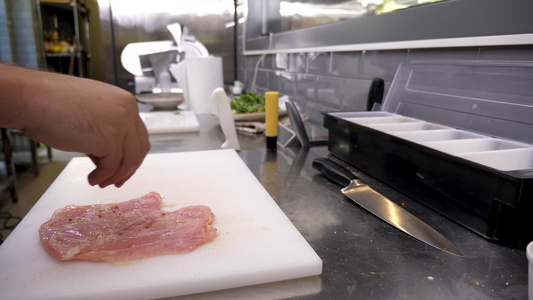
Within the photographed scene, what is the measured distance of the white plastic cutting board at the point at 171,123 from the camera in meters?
1.50

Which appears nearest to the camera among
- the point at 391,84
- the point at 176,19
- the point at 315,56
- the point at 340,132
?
the point at 340,132

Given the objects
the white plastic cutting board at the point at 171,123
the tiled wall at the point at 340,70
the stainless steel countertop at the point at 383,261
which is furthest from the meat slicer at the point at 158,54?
the stainless steel countertop at the point at 383,261

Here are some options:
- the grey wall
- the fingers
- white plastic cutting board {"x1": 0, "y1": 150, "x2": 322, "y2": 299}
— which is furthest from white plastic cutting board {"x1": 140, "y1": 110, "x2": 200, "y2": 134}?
the grey wall

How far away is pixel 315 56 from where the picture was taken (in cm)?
174

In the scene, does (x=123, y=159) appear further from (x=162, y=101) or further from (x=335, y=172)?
(x=162, y=101)

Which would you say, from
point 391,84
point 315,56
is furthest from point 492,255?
point 315,56

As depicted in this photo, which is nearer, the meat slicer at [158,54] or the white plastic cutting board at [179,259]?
the white plastic cutting board at [179,259]

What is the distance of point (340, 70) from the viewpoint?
152 centimetres

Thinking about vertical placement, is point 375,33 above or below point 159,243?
above

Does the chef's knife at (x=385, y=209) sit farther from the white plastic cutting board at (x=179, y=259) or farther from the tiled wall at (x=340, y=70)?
the tiled wall at (x=340, y=70)

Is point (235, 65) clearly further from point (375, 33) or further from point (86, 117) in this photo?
point (86, 117)

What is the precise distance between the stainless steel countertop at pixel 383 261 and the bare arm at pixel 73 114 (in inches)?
9.3

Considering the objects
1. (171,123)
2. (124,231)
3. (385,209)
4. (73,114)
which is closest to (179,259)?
(124,231)

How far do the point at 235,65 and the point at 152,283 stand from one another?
124 inches
